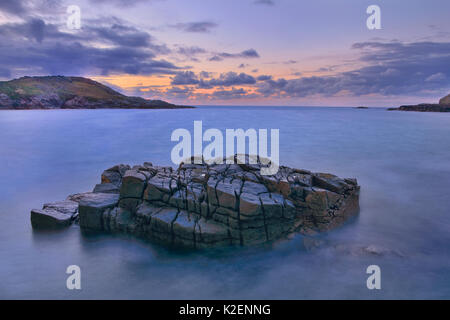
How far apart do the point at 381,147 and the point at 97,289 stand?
919 inches

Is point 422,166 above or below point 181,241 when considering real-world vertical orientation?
above

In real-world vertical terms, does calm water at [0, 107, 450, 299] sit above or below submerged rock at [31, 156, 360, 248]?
below

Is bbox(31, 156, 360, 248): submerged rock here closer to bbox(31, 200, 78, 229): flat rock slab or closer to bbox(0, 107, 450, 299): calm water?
bbox(31, 200, 78, 229): flat rock slab

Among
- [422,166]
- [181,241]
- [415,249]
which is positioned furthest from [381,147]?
[181,241]

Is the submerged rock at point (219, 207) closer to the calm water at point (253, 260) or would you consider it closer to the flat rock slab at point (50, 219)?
the flat rock slab at point (50, 219)

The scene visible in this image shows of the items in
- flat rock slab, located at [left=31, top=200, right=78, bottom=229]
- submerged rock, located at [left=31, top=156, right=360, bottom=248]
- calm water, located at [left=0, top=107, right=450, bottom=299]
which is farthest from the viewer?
flat rock slab, located at [left=31, top=200, right=78, bottom=229]

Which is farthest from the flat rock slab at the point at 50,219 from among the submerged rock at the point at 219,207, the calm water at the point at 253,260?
the calm water at the point at 253,260

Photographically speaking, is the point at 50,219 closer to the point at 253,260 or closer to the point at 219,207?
the point at 219,207

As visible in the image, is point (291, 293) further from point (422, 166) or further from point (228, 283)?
point (422, 166)

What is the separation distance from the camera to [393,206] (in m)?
10.8

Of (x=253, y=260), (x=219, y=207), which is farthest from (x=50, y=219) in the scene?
(x=253, y=260)

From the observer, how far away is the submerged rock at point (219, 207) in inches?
310

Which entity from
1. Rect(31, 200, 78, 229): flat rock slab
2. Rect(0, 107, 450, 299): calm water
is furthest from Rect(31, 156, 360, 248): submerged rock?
Rect(0, 107, 450, 299): calm water

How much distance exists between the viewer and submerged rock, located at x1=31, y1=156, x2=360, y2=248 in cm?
788
